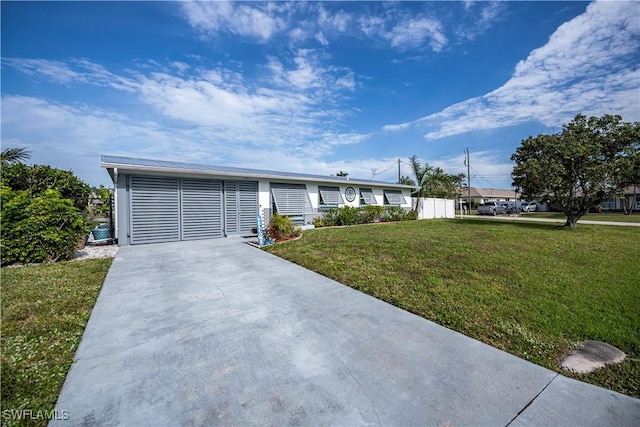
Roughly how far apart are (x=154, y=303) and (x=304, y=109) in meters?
13.3

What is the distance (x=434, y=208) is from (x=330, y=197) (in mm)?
11850

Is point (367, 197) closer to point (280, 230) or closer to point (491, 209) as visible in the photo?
point (280, 230)

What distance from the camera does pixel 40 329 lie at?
300cm

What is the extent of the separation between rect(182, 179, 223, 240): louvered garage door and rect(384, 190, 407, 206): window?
38.4 ft

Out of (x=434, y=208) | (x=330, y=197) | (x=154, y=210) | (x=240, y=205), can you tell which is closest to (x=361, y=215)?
(x=330, y=197)

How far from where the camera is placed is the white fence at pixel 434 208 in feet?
70.0

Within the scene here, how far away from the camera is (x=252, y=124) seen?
1609cm

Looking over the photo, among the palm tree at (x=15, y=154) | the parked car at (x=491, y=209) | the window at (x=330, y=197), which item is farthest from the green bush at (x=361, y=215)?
the parked car at (x=491, y=209)

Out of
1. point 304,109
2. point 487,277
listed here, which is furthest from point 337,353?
point 304,109

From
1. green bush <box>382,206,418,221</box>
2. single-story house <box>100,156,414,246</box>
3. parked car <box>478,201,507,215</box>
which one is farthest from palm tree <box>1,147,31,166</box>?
parked car <box>478,201,507,215</box>

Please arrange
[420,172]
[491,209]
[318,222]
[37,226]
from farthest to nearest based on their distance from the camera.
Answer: [491,209] < [420,172] < [318,222] < [37,226]

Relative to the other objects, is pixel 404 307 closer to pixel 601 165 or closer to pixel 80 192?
pixel 80 192

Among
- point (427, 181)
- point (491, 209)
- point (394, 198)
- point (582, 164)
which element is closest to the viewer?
point (582, 164)

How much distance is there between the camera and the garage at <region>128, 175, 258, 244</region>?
9.33 metres
